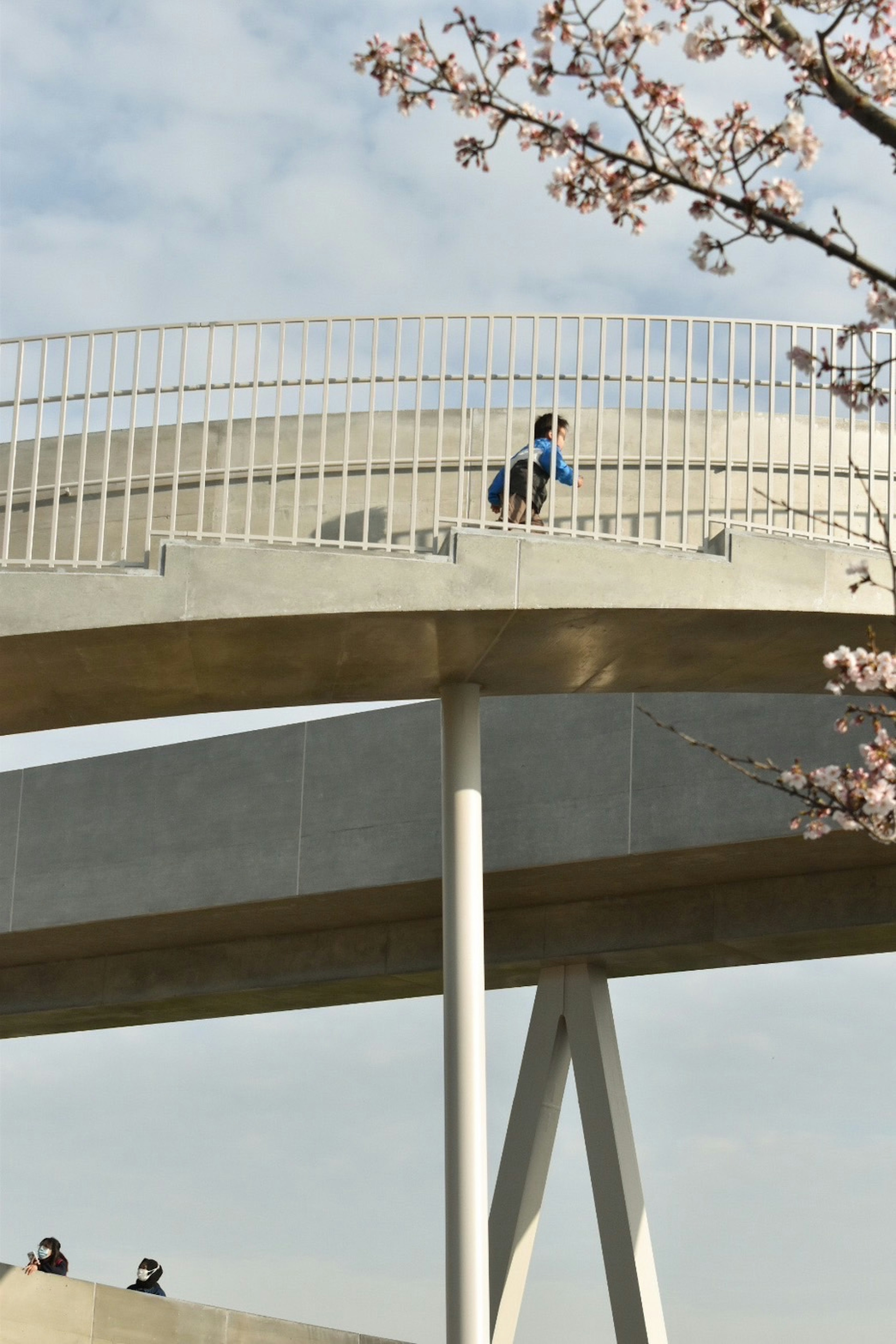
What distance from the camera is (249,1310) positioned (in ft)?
50.1

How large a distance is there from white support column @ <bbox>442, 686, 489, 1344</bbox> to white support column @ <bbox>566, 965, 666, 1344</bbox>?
17.9 ft

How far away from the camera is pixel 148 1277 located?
17266mm

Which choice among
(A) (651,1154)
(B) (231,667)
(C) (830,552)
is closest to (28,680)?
(B) (231,667)

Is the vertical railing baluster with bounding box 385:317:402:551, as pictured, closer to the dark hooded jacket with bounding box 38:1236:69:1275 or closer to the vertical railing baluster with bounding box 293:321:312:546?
the vertical railing baluster with bounding box 293:321:312:546

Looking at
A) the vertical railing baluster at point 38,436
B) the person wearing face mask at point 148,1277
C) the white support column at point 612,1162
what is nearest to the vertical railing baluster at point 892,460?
the vertical railing baluster at point 38,436

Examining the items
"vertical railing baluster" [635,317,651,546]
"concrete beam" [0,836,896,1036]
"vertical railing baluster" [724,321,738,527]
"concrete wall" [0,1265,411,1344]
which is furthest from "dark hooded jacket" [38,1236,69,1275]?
"vertical railing baluster" [724,321,738,527]

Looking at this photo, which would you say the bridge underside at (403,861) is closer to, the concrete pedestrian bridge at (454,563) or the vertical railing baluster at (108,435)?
the concrete pedestrian bridge at (454,563)

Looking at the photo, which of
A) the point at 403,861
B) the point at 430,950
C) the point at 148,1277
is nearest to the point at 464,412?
the point at 403,861

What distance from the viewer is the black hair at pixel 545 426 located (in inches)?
484

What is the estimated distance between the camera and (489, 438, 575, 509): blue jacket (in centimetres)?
1202

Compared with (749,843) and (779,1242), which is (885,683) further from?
(779,1242)

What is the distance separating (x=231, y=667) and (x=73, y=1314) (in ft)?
20.7

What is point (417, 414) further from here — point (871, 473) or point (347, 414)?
point (871, 473)

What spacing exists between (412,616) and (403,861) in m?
6.63
